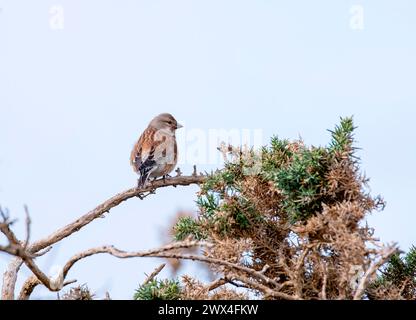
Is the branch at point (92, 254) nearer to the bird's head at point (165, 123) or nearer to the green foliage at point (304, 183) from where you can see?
the green foliage at point (304, 183)

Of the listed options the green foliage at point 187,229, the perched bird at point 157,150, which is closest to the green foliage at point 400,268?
the green foliage at point 187,229

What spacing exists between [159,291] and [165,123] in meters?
4.29

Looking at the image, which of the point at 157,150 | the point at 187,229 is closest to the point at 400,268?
the point at 187,229

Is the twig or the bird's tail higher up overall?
the bird's tail

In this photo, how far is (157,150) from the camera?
7301 millimetres

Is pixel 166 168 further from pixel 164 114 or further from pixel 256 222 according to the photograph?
pixel 256 222

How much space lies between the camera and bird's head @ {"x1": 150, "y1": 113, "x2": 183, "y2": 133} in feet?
25.3

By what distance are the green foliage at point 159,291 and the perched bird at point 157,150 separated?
2.89 meters

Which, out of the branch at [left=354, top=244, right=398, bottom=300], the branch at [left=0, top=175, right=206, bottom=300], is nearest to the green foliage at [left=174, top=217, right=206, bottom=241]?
the branch at [left=0, top=175, right=206, bottom=300]

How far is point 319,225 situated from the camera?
338 cm

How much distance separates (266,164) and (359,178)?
608 mm

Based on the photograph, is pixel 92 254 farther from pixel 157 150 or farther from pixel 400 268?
pixel 157 150

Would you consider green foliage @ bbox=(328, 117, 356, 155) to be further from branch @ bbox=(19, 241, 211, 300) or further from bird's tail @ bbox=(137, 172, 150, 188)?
bird's tail @ bbox=(137, 172, 150, 188)
